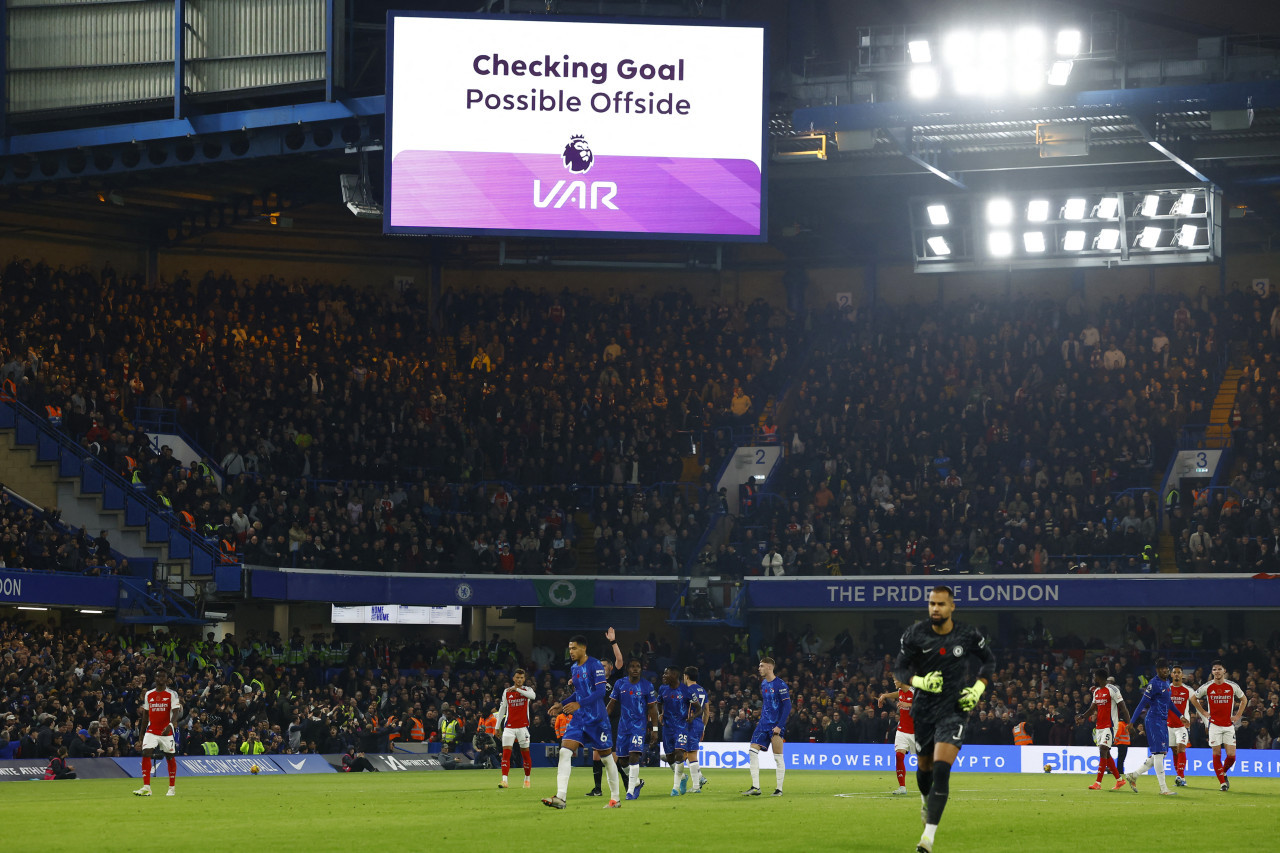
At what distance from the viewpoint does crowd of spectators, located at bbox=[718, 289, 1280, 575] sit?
43.1 meters

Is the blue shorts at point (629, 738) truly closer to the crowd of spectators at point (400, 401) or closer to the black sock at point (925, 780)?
the black sock at point (925, 780)

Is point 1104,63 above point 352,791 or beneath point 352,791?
above

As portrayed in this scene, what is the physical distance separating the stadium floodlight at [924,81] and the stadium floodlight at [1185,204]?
252 inches

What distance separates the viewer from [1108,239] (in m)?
38.2

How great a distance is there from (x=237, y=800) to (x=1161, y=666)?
15.3 m

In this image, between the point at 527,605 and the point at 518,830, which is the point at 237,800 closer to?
the point at 518,830

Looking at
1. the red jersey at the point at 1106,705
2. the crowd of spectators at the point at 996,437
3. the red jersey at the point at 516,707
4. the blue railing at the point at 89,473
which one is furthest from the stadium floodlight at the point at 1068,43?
the blue railing at the point at 89,473

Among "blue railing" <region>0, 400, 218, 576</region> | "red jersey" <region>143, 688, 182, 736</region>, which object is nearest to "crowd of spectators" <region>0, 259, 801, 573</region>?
"blue railing" <region>0, 400, 218, 576</region>

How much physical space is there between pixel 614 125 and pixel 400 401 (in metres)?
14.4

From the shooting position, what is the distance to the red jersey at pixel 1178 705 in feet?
85.6

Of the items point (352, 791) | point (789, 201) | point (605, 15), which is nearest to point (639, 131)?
point (605, 15)

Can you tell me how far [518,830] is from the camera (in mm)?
17094

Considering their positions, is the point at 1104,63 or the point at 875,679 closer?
the point at 1104,63

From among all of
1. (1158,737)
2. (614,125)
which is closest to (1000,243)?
(614,125)
